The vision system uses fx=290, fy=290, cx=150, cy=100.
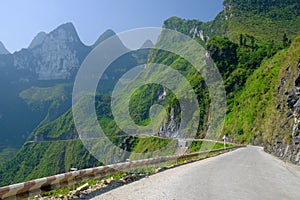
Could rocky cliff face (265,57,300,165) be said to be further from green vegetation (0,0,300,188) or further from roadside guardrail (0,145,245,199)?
roadside guardrail (0,145,245,199)

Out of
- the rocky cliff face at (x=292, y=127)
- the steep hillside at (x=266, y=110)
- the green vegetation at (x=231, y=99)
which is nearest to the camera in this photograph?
the rocky cliff face at (x=292, y=127)

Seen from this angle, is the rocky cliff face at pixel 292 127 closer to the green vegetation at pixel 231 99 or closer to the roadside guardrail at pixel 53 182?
the green vegetation at pixel 231 99

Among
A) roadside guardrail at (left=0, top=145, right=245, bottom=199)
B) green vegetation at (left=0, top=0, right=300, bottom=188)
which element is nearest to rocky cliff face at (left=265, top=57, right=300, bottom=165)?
green vegetation at (left=0, top=0, right=300, bottom=188)

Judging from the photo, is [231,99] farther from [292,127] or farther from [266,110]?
[292,127]

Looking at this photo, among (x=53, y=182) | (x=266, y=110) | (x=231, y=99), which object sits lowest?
(x=53, y=182)

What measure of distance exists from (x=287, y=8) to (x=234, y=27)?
44.4 meters

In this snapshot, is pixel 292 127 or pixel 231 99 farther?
pixel 231 99

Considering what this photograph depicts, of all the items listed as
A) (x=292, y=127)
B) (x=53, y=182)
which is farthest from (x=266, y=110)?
(x=53, y=182)

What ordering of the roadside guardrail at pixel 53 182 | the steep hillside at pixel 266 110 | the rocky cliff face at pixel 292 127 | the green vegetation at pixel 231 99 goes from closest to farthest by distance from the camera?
the roadside guardrail at pixel 53 182 < the rocky cliff face at pixel 292 127 < the steep hillside at pixel 266 110 < the green vegetation at pixel 231 99

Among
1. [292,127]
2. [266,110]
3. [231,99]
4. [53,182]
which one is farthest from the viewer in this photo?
[231,99]

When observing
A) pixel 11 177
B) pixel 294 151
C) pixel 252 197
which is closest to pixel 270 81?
pixel 294 151

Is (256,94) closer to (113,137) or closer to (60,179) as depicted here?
(60,179)

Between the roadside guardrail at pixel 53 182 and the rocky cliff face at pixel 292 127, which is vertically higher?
the rocky cliff face at pixel 292 127

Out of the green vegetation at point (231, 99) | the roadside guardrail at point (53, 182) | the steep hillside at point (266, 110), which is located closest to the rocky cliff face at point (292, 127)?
the steep hillside at point (266, 110)
